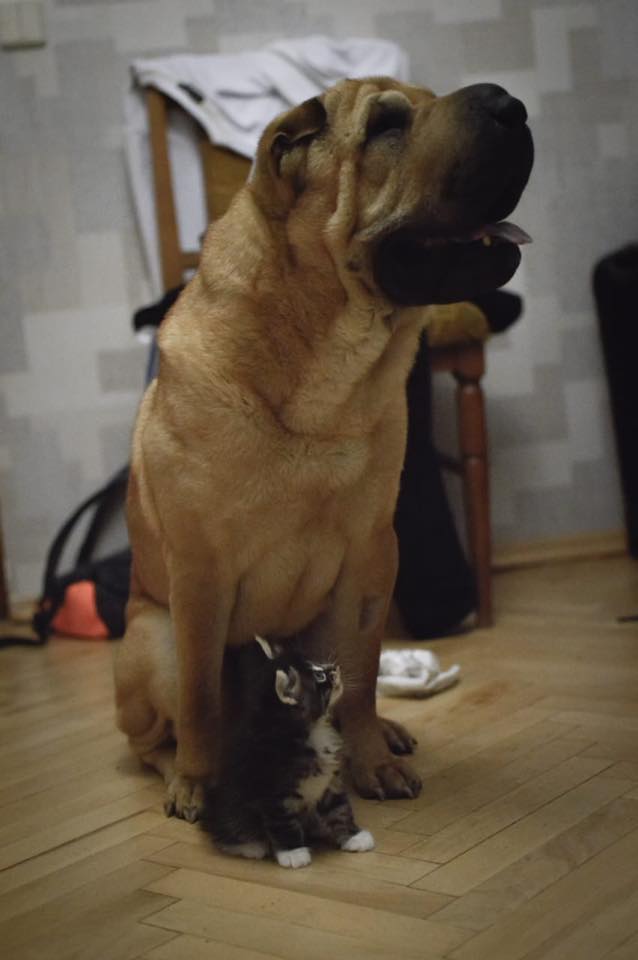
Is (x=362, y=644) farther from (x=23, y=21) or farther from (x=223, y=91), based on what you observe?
(x=23, y=21)

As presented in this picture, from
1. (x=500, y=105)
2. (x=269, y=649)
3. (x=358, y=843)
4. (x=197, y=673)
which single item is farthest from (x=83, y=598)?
(x=500, y=105)

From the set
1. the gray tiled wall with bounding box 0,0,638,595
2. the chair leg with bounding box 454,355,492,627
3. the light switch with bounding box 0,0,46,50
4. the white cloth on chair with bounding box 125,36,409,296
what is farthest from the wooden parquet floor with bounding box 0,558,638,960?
the light switch with bounding box 0,0,46,50

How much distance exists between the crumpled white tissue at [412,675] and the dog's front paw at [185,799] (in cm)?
61

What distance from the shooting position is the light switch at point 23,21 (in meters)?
3.34

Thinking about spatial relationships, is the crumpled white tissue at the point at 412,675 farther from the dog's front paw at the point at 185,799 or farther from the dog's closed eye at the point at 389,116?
the dog's closed eye at the point at 389,116

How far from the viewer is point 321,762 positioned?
4.70 ft

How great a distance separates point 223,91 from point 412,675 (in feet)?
5.85

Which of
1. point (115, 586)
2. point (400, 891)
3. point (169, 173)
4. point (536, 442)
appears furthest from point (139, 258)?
point (400, 891)

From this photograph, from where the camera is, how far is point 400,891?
1277 mm

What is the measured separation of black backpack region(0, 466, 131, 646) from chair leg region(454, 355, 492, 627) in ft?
3.09

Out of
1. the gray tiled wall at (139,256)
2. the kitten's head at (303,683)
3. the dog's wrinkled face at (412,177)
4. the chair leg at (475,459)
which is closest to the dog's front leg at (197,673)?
the kitten's head at (303,683)

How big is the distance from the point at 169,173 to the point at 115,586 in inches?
45.5

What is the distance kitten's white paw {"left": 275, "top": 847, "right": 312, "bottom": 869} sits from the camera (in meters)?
1.39

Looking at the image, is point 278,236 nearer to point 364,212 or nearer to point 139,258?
point 364,212
